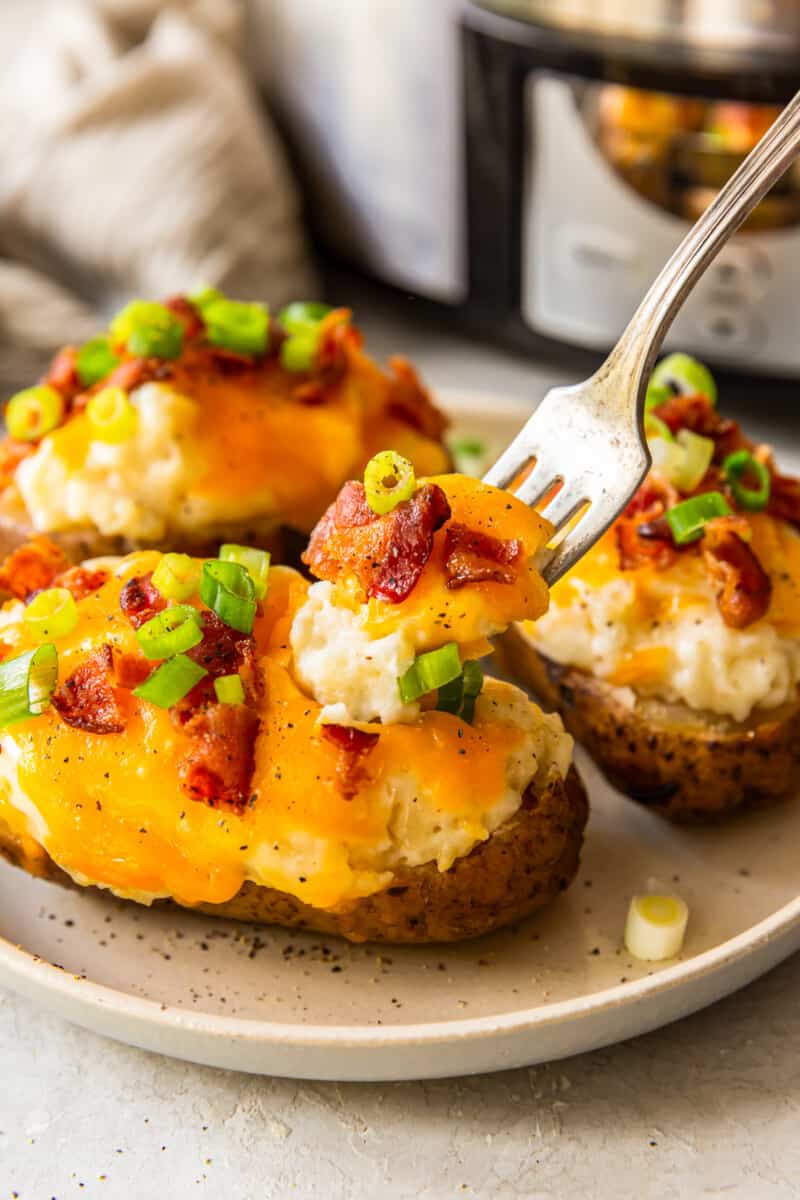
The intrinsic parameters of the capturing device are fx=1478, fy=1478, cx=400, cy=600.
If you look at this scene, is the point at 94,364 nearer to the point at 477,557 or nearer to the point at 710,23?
the point at 477,557

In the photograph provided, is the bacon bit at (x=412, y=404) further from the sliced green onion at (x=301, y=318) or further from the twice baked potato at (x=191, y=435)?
the sliced green onion at (x=301, y=318)

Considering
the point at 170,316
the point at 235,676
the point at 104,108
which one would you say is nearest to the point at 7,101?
the point at 104,108

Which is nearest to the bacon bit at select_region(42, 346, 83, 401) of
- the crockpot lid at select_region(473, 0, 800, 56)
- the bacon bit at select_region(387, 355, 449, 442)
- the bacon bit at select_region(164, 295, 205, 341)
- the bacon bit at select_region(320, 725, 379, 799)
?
the bacon bit at select_region(164, 295, 205, 341)

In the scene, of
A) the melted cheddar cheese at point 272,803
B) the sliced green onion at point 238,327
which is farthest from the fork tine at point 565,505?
the sliced green onion at point 238,327

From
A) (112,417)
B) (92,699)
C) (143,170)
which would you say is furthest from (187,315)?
(143,170)

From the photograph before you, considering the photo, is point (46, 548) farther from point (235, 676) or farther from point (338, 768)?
point (338, 768)

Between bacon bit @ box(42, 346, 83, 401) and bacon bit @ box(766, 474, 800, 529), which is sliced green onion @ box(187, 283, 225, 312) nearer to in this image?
bacon bit @ box(42, 346, 83, 401)
